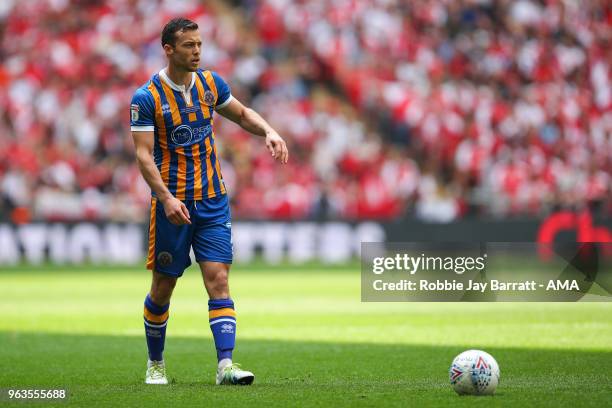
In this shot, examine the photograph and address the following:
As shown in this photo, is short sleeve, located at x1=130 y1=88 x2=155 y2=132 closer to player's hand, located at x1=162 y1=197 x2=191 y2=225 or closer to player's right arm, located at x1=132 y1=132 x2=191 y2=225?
player's right arm, located at x1=132 y1=132 x2=191 y2=225

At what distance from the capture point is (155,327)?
797 centimetres

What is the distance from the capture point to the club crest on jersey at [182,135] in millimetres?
7703

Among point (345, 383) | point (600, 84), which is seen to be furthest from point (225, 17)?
point (345, 383)

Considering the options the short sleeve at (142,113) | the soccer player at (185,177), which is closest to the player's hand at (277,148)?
the soccer player at (185,177)

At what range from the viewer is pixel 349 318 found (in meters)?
13.2

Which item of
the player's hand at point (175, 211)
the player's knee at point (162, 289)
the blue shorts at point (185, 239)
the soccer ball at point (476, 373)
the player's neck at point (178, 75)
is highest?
the player's neck at point (178, 75)

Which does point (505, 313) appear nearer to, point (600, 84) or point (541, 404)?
point (541, 404)

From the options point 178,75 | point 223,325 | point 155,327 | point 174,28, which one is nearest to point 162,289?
point 155,327

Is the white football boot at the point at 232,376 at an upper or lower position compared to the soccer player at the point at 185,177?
lower

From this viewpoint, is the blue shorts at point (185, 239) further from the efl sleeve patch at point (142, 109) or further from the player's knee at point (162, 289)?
the efl sleeve patch at point (142, 109)

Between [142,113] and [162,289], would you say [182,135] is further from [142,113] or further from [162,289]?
[162,289]

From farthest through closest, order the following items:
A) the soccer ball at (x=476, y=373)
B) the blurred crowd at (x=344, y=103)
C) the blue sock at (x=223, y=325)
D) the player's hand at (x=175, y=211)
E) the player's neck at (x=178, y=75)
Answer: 1. the blurred crowd at (x=344, y=103)
2. the player's neck at (x=178, y=75)
3. the blue sock at (x=223, y=325)
4. the player's hand at (x=175, y=211)
5. the soccer ball at (x=476, y=373)

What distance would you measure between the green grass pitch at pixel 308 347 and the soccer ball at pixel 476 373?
96mm

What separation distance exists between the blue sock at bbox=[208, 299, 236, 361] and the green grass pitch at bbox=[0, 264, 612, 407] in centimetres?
27
